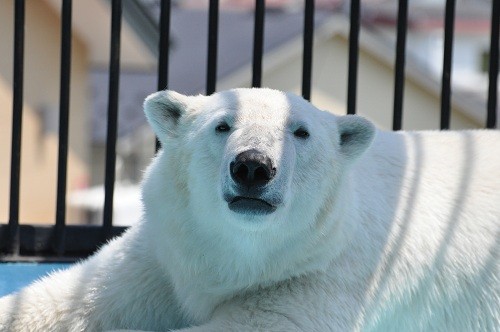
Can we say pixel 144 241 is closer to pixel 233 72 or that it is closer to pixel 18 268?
pixel 18 268

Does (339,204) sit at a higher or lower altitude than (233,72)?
lower

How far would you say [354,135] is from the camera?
2895 millimetres

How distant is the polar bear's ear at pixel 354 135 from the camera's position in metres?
2.88

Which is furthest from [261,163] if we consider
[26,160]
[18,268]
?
[26,160]

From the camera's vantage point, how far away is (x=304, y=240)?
108 inches

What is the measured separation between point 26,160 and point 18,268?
8.66m

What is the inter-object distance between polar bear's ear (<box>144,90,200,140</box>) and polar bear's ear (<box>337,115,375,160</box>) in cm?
41

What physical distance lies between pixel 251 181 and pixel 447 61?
1645 mm

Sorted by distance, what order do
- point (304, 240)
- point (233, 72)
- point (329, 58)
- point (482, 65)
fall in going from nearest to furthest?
point (304, 240)
point (233, 72)
point (329, 58)
point (482, 65)

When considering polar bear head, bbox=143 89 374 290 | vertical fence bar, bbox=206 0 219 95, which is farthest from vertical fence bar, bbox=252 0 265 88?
polar bear head, bbox=143 89 374 290

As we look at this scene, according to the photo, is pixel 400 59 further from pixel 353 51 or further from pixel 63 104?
pixel 63 104

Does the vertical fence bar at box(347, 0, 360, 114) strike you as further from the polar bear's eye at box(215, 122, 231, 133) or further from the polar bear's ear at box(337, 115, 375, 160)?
the polar bear's eye at box(215, 122, 231, 133)

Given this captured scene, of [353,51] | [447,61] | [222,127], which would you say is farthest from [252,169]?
[447,61]

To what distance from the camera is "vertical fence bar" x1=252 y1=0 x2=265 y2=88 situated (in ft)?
12.2
